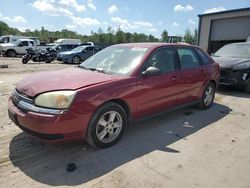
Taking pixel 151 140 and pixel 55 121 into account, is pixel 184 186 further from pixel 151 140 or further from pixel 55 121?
pixel 55 121

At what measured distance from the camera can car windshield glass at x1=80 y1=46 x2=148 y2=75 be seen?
4184mm

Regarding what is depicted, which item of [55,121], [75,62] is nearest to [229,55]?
[55,121]

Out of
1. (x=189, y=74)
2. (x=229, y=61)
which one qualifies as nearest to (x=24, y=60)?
(x=229, y=61)

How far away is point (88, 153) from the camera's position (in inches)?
142

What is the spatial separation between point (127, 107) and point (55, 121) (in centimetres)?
123

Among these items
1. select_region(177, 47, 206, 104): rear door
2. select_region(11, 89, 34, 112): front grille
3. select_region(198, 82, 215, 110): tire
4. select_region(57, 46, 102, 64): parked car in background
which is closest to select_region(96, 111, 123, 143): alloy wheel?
select_region(11, 89, 34, 112): front grille

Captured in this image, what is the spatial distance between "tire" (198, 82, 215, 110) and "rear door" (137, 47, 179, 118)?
1.23m

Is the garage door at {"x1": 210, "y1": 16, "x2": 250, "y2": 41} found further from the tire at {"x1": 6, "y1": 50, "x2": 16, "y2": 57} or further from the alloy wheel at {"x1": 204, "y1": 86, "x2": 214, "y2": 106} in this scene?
the tire at {"x1": 6, "y1": 50, "x2": 16, "y2": 57}

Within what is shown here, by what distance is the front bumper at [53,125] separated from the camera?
10.3 ft

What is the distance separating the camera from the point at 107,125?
3.76 meters

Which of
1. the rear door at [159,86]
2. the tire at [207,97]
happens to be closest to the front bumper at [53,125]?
the rear door at [159,86]

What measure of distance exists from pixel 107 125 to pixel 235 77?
17.8 feet

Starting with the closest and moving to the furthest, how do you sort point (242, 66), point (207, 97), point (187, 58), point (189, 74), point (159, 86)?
1. point (159, 86)
2. point (189, 74)
3. point (187, 58)
4. point (207, 97)
5. point (242, 66)

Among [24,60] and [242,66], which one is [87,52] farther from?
[242,66]
